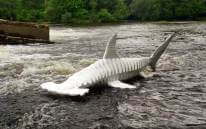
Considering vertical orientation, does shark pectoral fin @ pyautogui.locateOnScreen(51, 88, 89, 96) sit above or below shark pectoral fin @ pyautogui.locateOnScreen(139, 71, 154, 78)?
above

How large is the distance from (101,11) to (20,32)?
73.9 meters

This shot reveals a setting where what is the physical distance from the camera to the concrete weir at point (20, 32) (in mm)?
20531

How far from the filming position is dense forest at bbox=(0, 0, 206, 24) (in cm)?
8506

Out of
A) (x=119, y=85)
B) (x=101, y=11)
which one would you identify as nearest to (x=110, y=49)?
(x=119, y=85)

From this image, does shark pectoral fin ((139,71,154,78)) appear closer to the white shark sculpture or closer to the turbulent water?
the white shark sculpture

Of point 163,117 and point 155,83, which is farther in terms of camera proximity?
point 155,83

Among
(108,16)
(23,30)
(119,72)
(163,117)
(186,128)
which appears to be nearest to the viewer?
(186,128)

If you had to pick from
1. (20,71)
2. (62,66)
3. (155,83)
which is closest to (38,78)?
(20,71)

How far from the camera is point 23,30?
20891 millimetres

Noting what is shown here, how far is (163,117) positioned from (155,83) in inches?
119

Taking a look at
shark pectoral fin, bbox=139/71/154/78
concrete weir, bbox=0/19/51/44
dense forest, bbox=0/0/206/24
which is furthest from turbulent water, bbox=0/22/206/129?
dense forest, bbox=0/0/206/24

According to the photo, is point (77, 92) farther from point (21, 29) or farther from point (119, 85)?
point (21, 29)

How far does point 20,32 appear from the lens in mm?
21047

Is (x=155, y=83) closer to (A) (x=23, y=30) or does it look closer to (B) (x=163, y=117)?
(B) (x=163, y=117)
